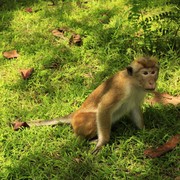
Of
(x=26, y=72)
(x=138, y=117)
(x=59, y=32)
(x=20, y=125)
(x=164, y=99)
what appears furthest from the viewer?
(x=59, y=32)

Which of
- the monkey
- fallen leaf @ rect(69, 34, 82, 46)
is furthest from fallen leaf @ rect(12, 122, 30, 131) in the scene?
fallen leaf @ rect(69, 34, 82, 46)

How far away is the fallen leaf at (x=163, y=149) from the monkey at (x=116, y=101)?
0.45 m

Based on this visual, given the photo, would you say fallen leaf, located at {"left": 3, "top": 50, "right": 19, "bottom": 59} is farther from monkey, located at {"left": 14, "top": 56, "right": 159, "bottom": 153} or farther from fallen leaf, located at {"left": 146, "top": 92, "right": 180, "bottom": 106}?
fallen leaf, located at {"left": 146, "top": 92, "right": 180, "bottom": 106}

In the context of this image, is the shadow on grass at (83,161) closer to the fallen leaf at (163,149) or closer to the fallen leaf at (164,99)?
the fallen leaf at (163,149)

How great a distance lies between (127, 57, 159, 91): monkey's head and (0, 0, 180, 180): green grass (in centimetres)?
77

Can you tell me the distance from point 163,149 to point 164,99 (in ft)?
3.78

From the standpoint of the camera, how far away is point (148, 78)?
13.5ft

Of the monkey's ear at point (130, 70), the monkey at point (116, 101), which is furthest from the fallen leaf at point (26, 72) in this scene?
the monkey's ear at point (130, 70)

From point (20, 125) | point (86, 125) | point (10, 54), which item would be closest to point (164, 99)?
point (86, 125)

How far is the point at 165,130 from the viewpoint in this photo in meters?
4.63

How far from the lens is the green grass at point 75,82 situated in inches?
164

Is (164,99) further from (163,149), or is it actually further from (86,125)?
(86,125)

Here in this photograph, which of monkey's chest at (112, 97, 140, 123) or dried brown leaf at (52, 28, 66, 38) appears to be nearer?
monkey's chest at (112, 97, 140, 123)

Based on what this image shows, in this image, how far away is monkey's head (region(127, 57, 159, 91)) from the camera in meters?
4.09
